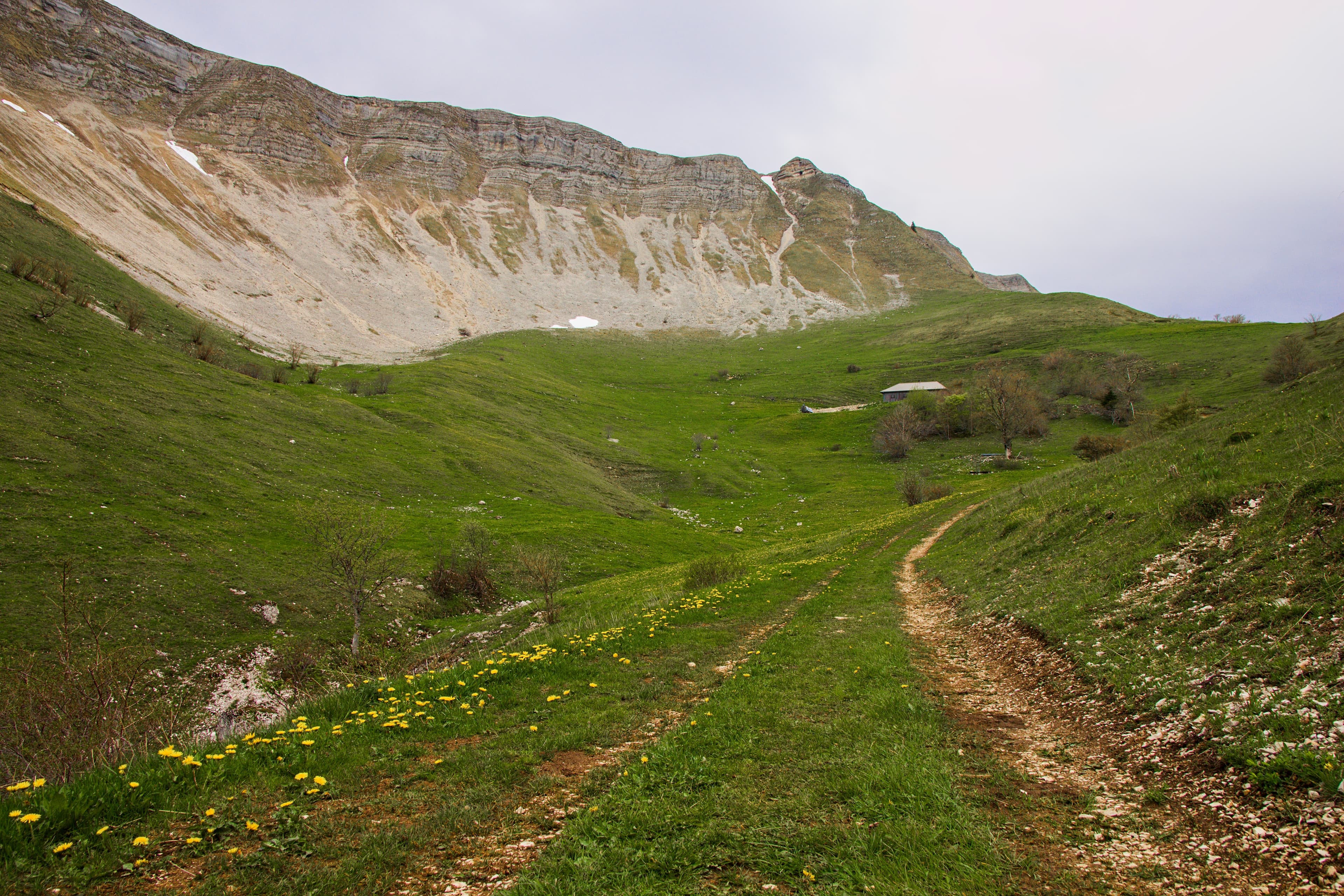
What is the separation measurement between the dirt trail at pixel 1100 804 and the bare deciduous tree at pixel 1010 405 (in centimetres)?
8333

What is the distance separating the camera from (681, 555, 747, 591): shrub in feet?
97.1

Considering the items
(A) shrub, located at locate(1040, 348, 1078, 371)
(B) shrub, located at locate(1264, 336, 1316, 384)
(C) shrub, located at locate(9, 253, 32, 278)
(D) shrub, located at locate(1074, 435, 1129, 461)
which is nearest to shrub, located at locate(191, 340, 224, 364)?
(C) shrub, located at locate(9, 253, 32, 278)

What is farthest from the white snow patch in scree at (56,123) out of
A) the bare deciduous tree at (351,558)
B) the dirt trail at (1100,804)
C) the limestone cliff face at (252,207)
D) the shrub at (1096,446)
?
the shrub at (1096,446)

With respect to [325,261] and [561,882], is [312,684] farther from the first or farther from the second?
[325,261]

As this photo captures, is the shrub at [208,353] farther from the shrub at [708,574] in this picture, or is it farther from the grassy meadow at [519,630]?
the shrub at [708,574]

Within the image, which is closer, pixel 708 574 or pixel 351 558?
pixel 351 558

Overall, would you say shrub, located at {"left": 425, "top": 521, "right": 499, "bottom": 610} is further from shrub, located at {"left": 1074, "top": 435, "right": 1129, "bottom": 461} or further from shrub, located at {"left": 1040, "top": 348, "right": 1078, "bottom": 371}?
shrub, located at {"left": 1040, "top": 348, "right": 1078, "bottom": 371}

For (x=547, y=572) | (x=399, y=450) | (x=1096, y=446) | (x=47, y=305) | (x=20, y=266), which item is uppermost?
(x=1096, y=446)

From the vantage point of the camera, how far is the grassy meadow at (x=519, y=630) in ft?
20.1

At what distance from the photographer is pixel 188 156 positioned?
153m

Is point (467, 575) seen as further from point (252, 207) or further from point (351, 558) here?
point (252, 207)

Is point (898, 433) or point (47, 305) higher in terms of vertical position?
point (898, 433)

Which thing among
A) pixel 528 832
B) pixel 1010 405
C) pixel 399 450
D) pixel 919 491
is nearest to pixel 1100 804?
pixel 528 832

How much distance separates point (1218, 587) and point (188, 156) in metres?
215
